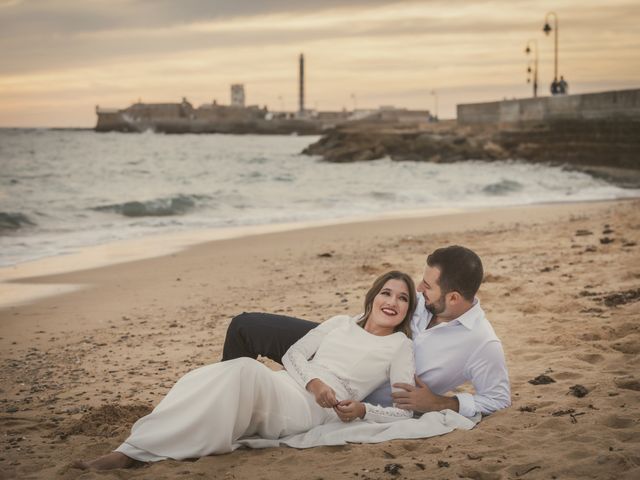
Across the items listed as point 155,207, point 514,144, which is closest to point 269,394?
point 155,207

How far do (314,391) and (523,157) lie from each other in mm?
36614

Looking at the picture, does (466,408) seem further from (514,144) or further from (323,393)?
(514,144)

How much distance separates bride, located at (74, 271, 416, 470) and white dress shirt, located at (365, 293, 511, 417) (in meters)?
0.14

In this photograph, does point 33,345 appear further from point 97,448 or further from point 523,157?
point 523,157

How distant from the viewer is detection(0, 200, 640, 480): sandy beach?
12.2 ft

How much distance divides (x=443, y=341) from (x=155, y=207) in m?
16.2

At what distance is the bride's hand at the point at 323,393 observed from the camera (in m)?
3.94

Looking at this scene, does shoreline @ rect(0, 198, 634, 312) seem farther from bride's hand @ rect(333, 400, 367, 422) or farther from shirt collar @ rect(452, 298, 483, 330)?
shirt collar @ rect(452, 298, 483, 330)

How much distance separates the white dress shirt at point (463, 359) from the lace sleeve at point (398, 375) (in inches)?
6.0

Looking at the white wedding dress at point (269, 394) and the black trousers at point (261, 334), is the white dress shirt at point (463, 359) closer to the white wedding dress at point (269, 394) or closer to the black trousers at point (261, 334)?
the white wedding dress at point (269, 394)

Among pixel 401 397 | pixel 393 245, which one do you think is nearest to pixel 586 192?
pixel 393 245

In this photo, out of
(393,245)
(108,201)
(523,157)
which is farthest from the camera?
(523,157)

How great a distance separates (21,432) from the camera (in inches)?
178

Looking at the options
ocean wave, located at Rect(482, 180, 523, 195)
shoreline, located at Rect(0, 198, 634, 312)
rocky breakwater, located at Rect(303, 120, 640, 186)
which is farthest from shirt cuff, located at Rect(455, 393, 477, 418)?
rocky breakwater, located at Rect(303, 120, 640, 186)
